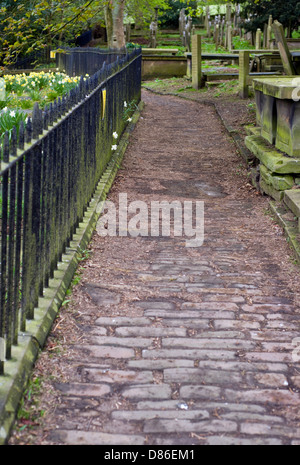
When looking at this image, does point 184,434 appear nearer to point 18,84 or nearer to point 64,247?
point 64,247

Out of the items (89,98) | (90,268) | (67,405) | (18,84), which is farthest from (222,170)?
(67,405)

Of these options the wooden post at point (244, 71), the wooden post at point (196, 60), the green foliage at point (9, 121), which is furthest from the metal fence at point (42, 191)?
the wooden post at point (196, 60)

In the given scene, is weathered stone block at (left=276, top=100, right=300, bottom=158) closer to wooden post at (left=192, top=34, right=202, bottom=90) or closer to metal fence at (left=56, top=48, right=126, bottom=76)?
metal fence at (left=56, top=48, right=126, bottom=76)

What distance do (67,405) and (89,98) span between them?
3.84 meters

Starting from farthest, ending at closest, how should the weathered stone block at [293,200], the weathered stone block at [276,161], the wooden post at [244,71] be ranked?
1. the wooden post at [244,71]
2. the weathered stone block at [276,161]
3. the weathered stone block at [293,200]

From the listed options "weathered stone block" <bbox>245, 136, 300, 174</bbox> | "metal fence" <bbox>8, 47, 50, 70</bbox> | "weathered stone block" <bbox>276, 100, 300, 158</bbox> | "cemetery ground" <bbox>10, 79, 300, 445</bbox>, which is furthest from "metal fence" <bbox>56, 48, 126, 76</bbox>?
"cemetery ground" <bbox>10, 79, 300, 445</bbox>

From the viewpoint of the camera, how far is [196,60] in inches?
765

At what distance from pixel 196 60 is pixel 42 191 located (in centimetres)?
1616

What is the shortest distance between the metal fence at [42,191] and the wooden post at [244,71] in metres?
9.38

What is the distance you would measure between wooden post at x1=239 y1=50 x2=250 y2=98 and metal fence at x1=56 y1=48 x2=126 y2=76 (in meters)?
3.45

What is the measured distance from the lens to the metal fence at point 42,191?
11.2ft

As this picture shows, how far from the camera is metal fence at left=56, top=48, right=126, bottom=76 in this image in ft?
51.7

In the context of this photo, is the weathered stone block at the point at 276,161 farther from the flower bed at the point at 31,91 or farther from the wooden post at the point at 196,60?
the wooden post at the point at 196,60

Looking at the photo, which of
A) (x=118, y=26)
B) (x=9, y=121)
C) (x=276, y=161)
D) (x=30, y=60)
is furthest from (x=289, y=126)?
(x=30, y=60)
